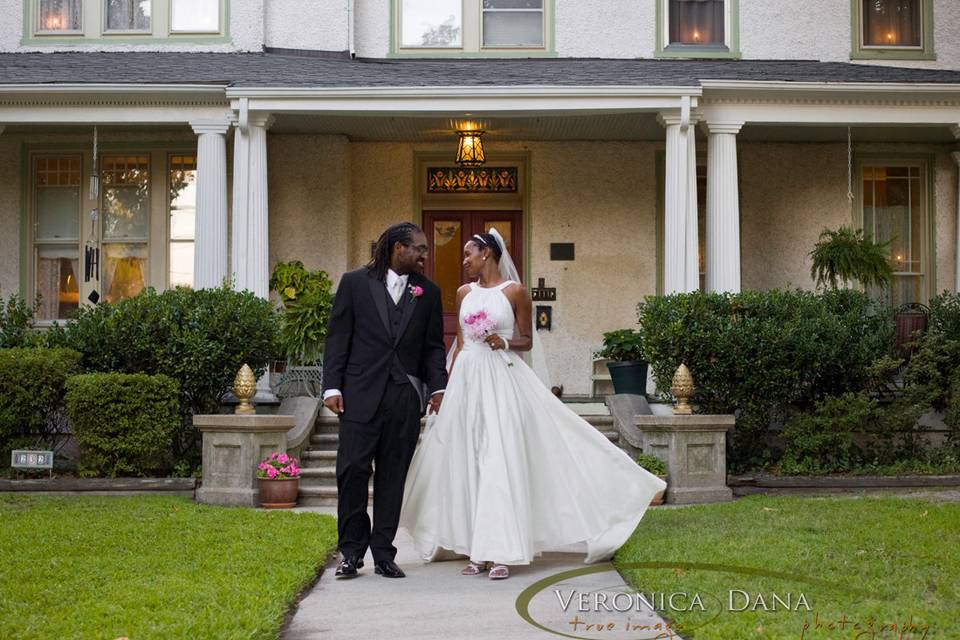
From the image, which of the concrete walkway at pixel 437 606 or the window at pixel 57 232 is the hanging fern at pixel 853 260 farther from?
the window at pixel 57 232

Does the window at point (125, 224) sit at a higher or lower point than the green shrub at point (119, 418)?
higher

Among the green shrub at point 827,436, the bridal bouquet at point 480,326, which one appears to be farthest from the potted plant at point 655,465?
the bridal bouquet at point 480,326

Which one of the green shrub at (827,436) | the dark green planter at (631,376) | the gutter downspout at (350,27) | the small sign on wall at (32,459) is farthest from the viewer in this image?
the gutter downspout at (350,27)

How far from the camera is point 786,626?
5.38 meters

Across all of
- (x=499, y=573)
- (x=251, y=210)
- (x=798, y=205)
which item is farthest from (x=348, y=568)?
(x=798, y=205)

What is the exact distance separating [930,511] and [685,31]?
793cm

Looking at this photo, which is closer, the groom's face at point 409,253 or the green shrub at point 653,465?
the groom's face at point 409,253

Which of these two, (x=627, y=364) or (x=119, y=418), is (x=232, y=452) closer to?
(x=119, y=418)

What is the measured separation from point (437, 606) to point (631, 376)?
750 centimetres

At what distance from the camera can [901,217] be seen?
15.6m

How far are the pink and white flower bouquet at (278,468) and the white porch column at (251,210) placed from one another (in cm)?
311

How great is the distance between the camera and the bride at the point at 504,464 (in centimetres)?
709

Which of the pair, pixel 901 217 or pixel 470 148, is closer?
pixel 470 148

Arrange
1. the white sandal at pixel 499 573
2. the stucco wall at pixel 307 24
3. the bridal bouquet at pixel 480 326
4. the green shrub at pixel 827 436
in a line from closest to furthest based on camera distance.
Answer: the white sandal at pixel 499 573 < the bridal bouquet at pixel 480 326 < the green shrub at pixel 827 436 < the stucco wall at pixel 307 24
